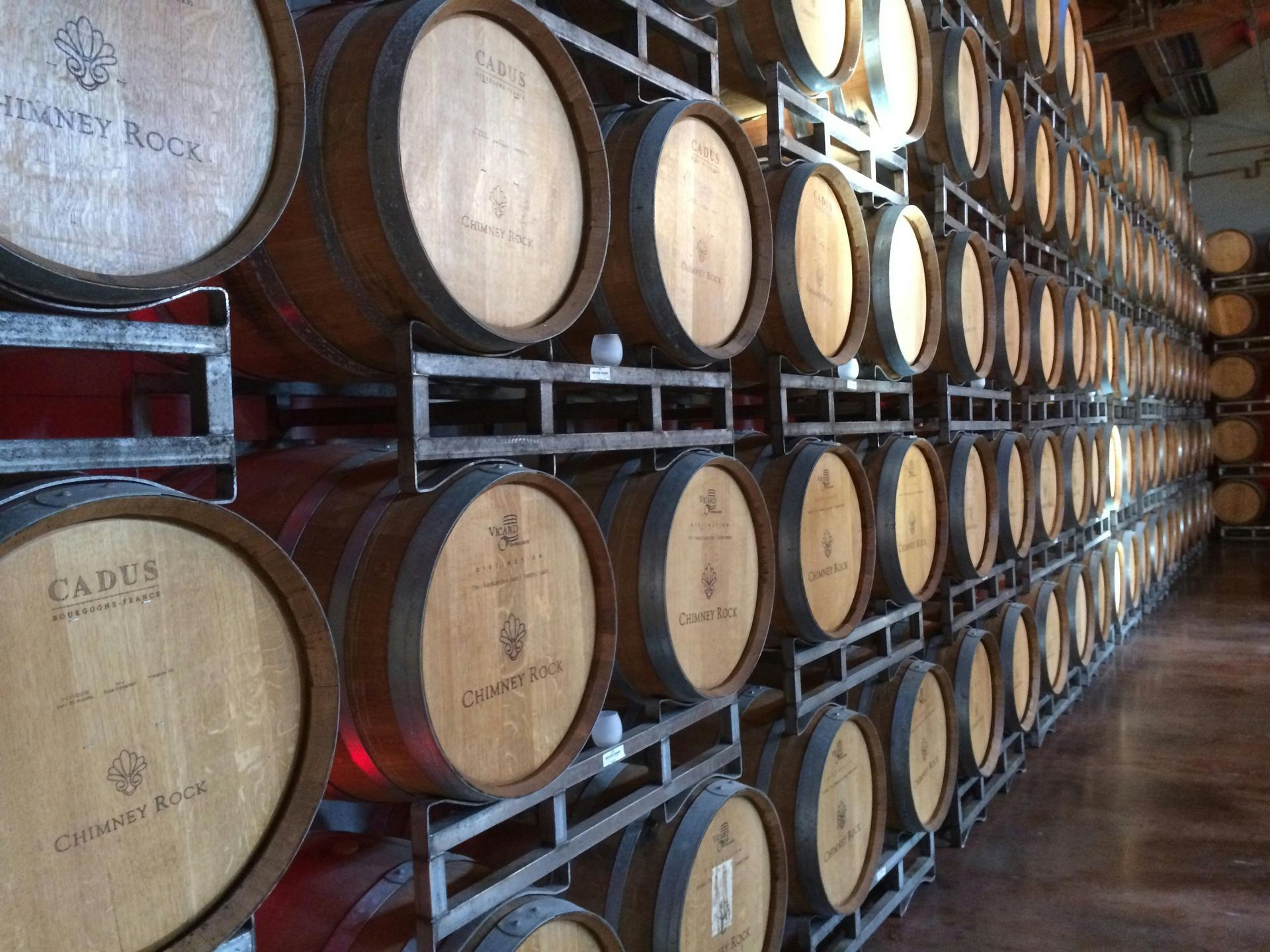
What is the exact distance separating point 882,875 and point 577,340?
2631 mm

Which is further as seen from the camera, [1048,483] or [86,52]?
[1048,483]

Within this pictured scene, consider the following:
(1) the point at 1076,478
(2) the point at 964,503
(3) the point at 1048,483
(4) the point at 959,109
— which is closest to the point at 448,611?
(2) the point at 964,503

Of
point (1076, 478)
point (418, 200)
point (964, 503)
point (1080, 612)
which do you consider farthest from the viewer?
point (1080, 612)

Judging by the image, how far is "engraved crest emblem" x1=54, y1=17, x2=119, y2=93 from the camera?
125cm

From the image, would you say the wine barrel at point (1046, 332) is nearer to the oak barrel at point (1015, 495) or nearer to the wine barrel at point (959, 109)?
the oak barrel at point (1015, 495)

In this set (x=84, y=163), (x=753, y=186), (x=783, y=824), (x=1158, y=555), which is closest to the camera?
(x=84, y=163)

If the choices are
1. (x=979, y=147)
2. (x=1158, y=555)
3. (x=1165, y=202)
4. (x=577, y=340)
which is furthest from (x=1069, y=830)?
(x=1165, y=202)

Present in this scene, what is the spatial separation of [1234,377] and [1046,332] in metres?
11.5

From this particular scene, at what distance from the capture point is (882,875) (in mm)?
4098

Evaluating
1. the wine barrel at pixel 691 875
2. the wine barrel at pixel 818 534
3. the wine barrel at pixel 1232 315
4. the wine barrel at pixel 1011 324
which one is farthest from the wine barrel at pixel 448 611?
the wine barrel at pixel 1232 315

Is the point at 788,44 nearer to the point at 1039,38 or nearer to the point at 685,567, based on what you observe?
the point at 685,567

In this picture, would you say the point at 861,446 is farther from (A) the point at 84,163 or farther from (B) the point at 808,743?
(A) the point at 84,163

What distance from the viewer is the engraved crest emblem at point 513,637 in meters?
2.06

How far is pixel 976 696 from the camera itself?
519 centimetres
